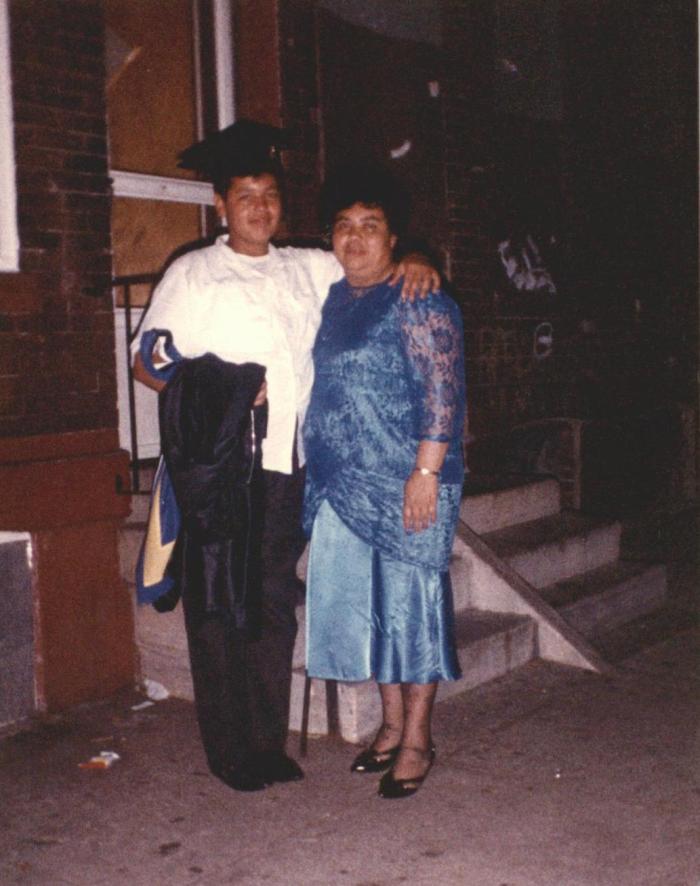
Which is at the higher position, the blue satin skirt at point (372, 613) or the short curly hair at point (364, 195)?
the short curly hair at point (364, 195)

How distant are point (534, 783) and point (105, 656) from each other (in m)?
2.19

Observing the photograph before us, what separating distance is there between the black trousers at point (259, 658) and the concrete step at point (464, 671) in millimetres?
339

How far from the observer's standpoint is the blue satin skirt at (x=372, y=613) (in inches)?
145

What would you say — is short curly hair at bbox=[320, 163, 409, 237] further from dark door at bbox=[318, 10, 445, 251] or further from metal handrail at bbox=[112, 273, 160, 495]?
dark door at bbox=[318, 10, 445, 251]

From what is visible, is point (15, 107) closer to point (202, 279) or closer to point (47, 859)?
point (202, 279)

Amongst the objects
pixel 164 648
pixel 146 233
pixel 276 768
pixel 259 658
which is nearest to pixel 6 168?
pixel 146 233

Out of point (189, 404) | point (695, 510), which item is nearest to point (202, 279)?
point (189, 404)

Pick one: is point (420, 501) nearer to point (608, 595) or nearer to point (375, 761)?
point (375, 761)

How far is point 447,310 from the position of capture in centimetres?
356

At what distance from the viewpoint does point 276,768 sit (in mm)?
3840

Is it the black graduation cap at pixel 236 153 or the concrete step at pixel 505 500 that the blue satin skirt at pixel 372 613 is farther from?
the concrete step at pixel 505 500

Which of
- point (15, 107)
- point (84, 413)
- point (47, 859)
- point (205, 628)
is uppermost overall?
point (15, 107)

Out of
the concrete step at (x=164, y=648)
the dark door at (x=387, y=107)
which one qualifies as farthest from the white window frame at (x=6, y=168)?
the dark door at (x=387, y=107)

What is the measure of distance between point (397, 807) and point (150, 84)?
166 inches
